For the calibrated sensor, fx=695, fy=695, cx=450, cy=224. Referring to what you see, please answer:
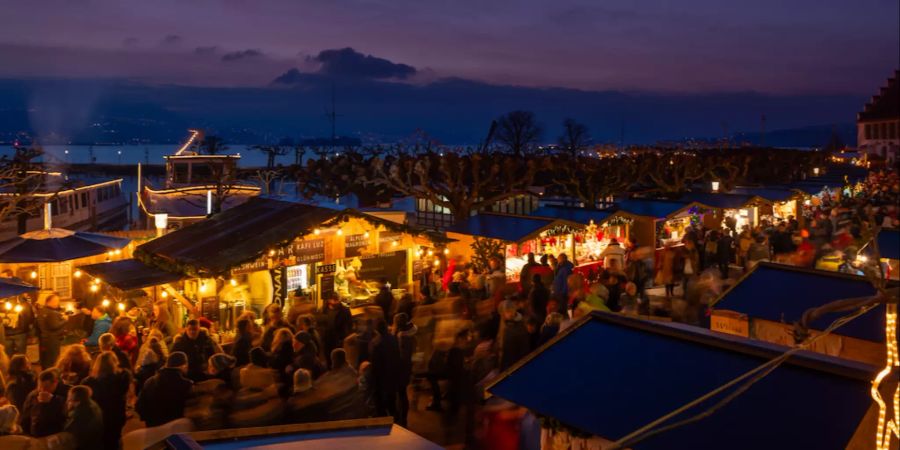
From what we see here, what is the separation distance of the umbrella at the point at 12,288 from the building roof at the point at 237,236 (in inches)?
66.3

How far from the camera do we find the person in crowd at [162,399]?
5.01m

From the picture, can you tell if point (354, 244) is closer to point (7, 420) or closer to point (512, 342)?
point (512, 342)

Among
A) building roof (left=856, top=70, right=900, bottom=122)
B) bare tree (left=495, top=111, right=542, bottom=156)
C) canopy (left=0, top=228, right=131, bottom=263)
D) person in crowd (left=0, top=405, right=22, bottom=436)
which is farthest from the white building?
person in crowd (left=0, top=405, right=22, bottom=436)

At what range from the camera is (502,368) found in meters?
6.35

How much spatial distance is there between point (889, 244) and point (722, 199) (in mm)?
9792

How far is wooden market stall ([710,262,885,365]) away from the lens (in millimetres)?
5478

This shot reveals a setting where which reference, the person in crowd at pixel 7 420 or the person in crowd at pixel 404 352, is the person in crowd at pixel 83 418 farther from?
the person in crowd at pixel 404 352

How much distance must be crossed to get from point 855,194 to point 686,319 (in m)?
24.1

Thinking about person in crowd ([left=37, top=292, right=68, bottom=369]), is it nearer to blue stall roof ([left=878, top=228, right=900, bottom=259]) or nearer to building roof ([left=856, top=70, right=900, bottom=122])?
blue stall roof ([left=878, top=228, right=900, bottom=259])

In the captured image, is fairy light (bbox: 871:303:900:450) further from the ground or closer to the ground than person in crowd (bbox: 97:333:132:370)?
further from the ground

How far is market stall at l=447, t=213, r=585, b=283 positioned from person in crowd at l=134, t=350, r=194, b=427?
783 centimetres

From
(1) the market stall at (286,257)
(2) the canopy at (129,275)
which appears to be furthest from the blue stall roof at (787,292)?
(2) the canopy at (129,275)

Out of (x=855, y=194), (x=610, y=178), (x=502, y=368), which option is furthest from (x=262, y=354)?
(x=855, y=194)

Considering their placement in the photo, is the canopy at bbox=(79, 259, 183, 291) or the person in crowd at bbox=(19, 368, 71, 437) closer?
the person in crowd at bbox=(19, 368, 71, 437)
